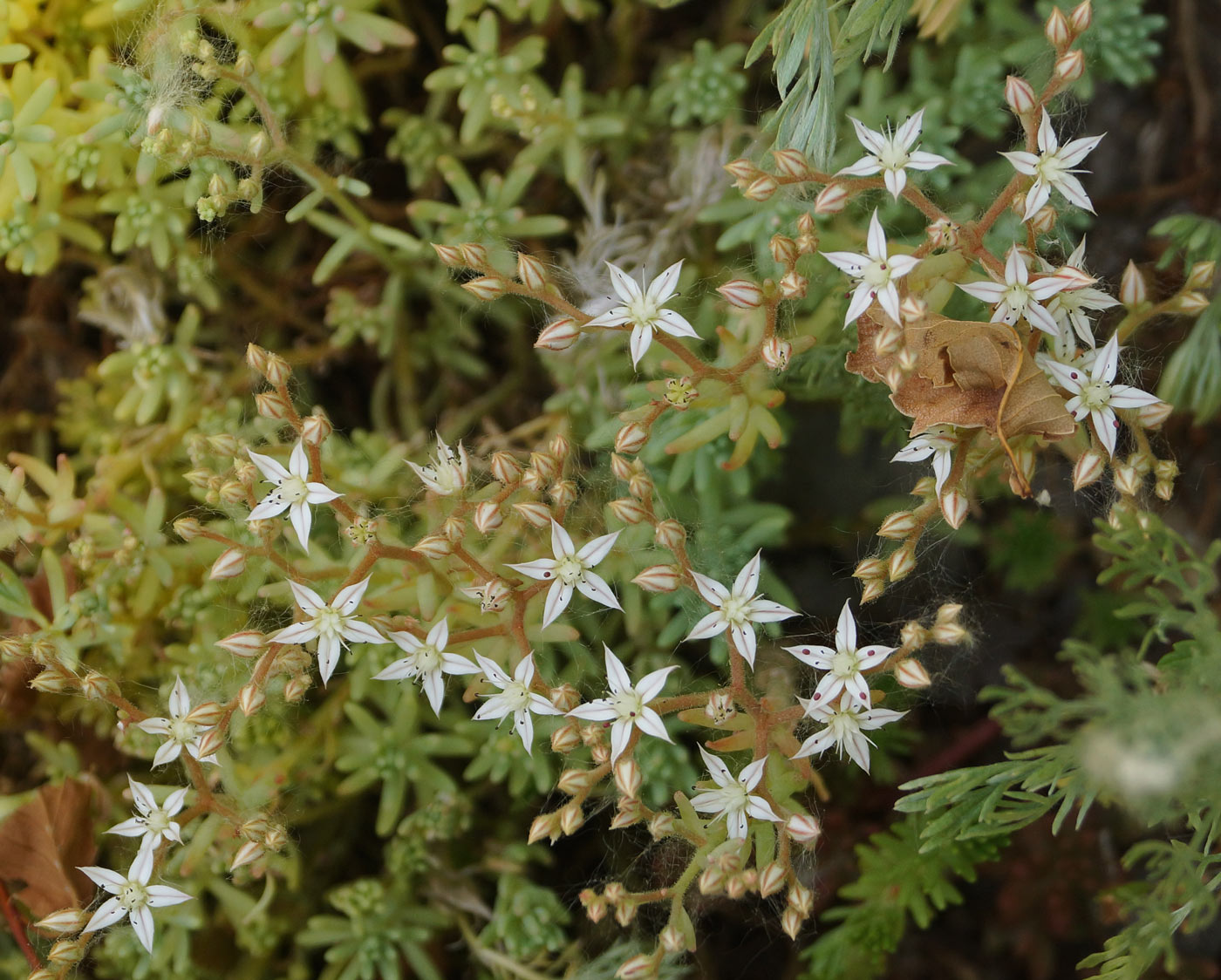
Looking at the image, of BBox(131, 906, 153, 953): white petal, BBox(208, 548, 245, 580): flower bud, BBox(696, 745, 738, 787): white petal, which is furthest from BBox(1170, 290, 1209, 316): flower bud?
BBox(131, 906, 153, 953): white petal

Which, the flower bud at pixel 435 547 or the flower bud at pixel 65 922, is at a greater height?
the flower bud at pixel 435 547

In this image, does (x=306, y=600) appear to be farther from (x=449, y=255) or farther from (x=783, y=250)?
(x=783, y=250)

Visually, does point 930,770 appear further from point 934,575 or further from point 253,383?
point 253,383

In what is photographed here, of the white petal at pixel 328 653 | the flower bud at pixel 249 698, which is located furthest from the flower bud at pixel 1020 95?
the flower bud at pixel 249 698

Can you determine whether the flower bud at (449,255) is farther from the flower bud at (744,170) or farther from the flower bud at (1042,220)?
the flower bud at (1042,220)

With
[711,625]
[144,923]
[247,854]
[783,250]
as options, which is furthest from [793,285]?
[144,923]

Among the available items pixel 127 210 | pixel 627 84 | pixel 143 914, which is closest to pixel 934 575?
pixel 627 84

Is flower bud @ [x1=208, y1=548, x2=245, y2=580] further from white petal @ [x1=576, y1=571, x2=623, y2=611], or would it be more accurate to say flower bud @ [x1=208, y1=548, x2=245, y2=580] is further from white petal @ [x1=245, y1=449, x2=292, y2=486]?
white petal @ [x1=576, y1=571, x2=623, y2=611]
